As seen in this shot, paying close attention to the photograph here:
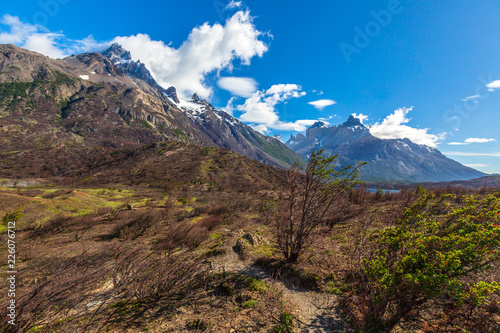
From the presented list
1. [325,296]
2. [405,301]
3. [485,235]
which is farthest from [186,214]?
[485,235]

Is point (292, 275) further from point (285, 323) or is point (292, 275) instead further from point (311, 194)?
point (311, 194)

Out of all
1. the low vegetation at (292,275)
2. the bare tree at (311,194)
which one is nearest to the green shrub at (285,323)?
the low vegetation at (292,275)

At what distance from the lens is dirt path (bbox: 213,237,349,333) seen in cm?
555

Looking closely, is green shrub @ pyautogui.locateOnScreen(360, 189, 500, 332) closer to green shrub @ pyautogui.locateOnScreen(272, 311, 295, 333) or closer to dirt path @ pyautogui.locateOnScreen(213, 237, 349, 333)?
dirt path @ pyautogui.locateOnScreen(213, 237, 349, 333)

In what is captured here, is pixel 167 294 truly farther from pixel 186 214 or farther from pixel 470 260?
pixel 186 214

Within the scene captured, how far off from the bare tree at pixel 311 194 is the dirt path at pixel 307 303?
1.77 metres

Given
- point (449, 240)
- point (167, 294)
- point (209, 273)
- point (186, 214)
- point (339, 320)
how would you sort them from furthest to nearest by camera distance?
point (186, 214) → point (209, 273) → point (167, 294) → point (339, 320) → point (449, 240)

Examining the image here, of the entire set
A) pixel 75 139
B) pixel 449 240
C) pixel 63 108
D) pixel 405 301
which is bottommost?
pixel 405 301

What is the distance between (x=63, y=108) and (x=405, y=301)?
267147 millimetres

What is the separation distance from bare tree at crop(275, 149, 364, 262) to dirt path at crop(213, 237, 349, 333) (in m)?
1.77

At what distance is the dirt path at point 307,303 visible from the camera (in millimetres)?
5547

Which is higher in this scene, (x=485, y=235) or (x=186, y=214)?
(x=485, y=235)

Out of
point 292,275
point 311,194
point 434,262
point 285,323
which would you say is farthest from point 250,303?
point 434,262

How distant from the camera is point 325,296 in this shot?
6.86 m
